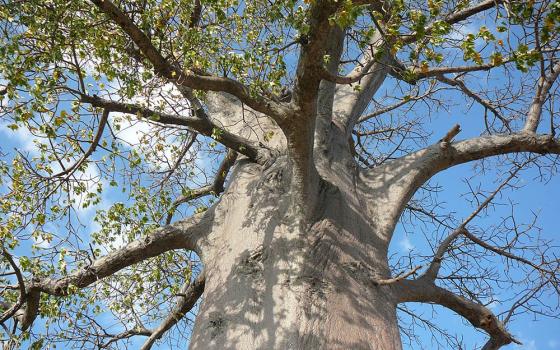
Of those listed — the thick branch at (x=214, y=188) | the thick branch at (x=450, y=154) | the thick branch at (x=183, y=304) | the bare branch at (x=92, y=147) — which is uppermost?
the thick branch at (x=214, y=188)

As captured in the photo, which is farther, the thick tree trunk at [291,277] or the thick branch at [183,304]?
the thick branch at [183,304]

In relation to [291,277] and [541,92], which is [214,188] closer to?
[291,277]

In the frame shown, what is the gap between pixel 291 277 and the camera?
128 inches

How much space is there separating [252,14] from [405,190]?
6.56 feet

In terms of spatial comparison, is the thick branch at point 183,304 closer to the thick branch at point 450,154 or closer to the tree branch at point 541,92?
the thick branch at point 450,154

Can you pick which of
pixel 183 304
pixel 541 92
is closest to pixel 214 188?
pixel 183 304

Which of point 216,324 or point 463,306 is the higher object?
point 463,306

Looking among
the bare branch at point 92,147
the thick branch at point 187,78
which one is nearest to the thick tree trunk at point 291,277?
the thick branch at point 187,78

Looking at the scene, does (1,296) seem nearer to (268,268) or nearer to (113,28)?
(113,28)

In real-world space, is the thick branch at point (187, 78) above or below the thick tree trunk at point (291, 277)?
above

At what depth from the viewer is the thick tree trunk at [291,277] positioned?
3.02 meters

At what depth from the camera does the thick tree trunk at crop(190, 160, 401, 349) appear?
3.02 metres

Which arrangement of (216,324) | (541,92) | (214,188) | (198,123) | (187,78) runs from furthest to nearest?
(214,188), (541,92), (198,123), (187,78), (216,324)

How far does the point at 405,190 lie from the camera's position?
13.9ft
